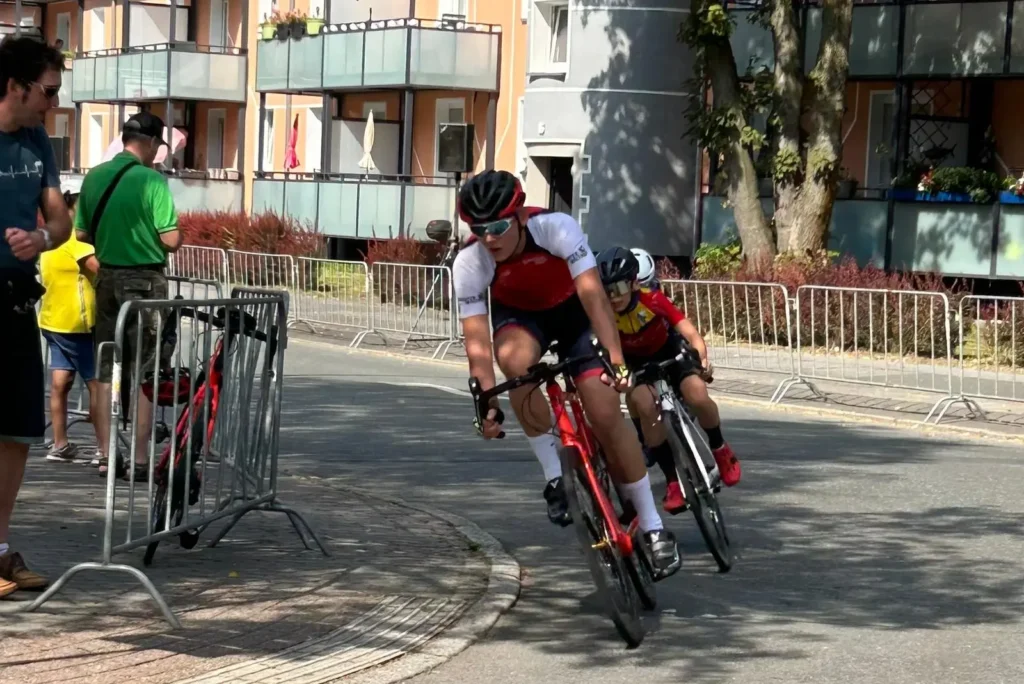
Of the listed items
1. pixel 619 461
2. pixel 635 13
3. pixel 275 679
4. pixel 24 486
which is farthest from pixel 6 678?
pixel 635 13

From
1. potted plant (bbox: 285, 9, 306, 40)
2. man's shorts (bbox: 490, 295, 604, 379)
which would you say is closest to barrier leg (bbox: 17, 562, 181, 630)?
man's shorts (bbox: 490, 295, 604, 379)

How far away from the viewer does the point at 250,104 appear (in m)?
49.0

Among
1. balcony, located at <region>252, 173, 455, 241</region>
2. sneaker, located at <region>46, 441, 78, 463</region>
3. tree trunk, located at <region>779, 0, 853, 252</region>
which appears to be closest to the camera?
sneaker, located at <region>46, 441, 78, 463</region>

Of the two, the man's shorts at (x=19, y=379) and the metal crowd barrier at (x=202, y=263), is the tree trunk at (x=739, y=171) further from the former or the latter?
the man's shorts at (x=19, y=379)

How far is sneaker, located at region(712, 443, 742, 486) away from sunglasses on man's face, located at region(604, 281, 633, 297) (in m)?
1.35

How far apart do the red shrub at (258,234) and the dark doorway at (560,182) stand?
16.7 feet

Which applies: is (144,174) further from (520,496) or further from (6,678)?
(6,678)

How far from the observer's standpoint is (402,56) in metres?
39.1

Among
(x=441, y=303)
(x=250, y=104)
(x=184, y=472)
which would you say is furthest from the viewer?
(x=250, y=104)

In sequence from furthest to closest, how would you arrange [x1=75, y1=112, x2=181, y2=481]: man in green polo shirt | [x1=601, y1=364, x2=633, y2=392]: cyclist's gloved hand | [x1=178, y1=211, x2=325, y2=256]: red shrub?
[x1=178, y1=211, x2=325, y2=256]: red shrub, [x1=75, y1=112, x2=181, y2=481]: man in green polo shirt, [x1=601, y1=364, x2=633, y2=392]: cyclist's gloved hand

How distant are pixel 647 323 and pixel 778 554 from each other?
4.43 feet

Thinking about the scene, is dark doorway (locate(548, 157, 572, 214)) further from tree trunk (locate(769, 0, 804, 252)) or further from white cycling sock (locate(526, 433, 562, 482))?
white cycling sock (locate(526, 433, 562, 482))

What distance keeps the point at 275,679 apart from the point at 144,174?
15.8 ft

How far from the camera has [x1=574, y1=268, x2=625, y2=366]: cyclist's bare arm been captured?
7086mm
